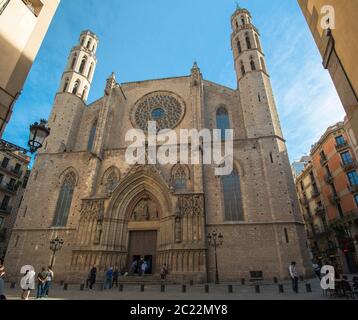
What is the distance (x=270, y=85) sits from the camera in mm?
20594

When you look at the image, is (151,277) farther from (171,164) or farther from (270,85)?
(270,85)

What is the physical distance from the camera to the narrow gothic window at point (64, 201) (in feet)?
57.7

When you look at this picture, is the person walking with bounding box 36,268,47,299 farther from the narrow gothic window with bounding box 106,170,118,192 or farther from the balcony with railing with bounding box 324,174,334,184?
the balcony with railing with bounding box 324,174,334,184

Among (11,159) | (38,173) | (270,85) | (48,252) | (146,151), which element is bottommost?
(48,252)

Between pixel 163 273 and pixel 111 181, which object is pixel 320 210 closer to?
pixel 163 273

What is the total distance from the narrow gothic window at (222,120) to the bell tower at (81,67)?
14.7 metres

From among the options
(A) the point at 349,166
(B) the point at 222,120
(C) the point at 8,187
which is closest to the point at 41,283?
(B) the point at 222,120

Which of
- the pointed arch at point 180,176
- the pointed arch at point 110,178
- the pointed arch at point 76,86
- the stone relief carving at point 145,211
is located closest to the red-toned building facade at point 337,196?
the pointed arch at point 180,176

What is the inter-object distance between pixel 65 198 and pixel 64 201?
0.25 metres

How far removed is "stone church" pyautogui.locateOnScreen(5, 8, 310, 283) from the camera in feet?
47.2

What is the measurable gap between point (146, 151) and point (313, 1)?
14.6 m

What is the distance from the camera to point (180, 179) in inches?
676
